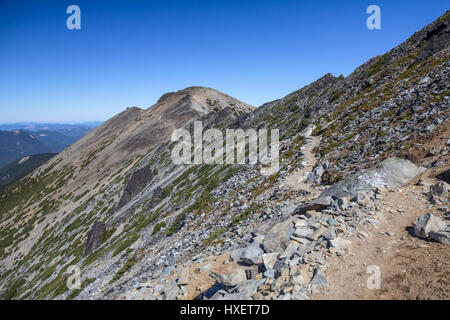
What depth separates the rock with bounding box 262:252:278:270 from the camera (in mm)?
8823

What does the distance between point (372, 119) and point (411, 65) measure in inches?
538

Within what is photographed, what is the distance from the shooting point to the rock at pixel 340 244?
8523mm

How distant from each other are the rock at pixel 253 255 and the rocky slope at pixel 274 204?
0.05 m

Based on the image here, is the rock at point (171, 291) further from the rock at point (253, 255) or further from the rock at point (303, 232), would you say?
the rock at point (303, 232)

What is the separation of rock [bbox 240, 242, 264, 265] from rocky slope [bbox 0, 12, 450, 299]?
49mm

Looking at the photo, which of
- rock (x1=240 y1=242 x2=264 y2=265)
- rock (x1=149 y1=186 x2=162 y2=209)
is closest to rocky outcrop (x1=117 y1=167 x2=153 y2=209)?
rock (x1=149 y1=186 x2=162 y2=209)

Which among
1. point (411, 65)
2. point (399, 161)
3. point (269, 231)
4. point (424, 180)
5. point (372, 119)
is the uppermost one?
point (411, 65)

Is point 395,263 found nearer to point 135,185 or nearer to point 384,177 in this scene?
point 384,177

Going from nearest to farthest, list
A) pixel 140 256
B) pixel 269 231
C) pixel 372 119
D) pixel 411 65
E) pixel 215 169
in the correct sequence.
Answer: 1. pixel 269 231
2. pixel 372 119
3. pixel 140 256
4. pixel 411 65
5. pixel 215 169

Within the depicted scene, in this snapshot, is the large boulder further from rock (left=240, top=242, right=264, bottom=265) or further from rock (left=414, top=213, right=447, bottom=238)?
rock (left=240, top=242, right=264, bottom=265)

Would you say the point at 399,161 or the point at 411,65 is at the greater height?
the point at 411,65

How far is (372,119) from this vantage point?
19.9m
